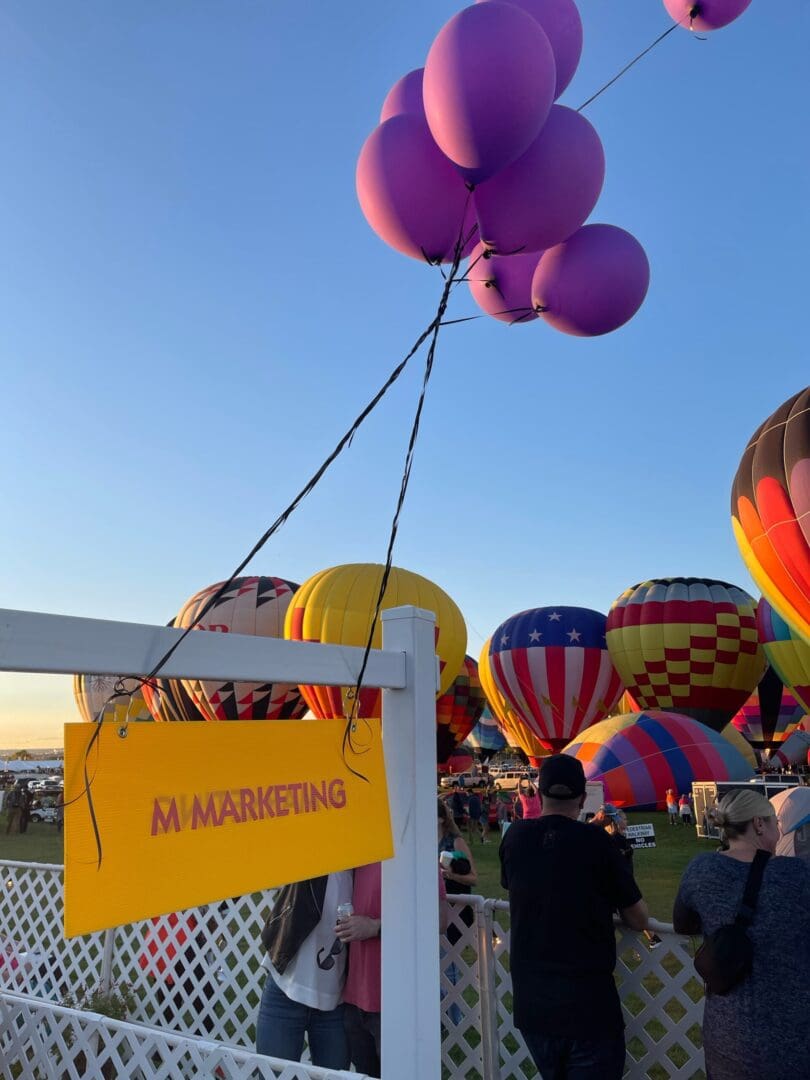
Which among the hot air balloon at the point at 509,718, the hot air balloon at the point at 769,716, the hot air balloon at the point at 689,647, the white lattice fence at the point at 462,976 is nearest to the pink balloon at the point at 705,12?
the white lattice fence at the point at 462,976

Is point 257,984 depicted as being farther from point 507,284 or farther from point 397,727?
point 507,284

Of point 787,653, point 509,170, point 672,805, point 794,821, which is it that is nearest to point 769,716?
point 787,653

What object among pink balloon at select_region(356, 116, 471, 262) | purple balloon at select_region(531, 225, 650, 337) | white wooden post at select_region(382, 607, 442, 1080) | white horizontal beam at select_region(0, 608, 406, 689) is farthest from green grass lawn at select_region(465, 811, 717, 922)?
white horizontal beam at select_region(0, 608, 406, 689)

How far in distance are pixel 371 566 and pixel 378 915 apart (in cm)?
1238

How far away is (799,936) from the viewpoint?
86.4 inches

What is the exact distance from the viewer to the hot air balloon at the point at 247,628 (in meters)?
17.4

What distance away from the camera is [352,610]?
14.1m

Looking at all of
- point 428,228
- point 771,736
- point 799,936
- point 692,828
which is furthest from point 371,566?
point 771,736

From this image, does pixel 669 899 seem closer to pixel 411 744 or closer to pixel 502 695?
pixel 411 744

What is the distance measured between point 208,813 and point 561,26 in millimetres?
3231

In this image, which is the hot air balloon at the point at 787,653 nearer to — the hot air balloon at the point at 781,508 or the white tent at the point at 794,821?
the hot air balloon at the point at 781,508

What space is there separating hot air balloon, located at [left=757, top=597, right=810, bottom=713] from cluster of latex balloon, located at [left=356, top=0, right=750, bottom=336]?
17044 mm

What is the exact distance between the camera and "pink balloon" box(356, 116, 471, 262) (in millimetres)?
3051

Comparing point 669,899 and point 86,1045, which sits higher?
point 86,1045
